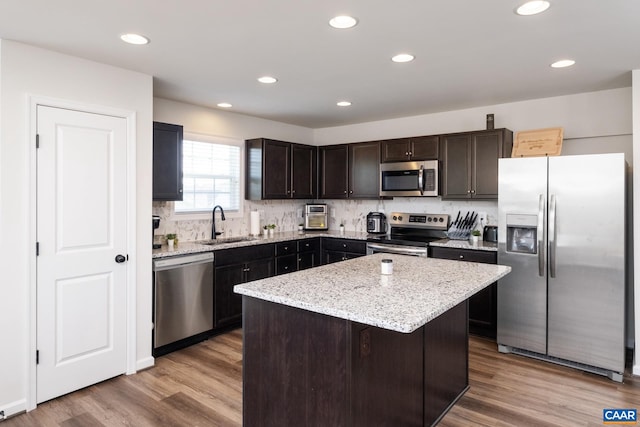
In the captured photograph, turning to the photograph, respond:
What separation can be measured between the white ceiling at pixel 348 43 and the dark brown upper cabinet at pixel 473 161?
48 cm

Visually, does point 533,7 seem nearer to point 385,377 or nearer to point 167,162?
point 385,377

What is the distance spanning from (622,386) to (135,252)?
13.1 ft

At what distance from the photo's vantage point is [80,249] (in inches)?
120

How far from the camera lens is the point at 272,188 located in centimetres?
517

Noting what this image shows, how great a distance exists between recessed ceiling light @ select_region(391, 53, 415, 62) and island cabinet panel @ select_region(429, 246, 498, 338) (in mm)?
2046

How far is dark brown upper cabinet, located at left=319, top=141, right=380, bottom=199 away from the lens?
207 inches

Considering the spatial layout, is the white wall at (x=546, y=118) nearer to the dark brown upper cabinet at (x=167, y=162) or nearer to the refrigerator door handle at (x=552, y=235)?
the refrigerator door handle at (x=552, y=235)

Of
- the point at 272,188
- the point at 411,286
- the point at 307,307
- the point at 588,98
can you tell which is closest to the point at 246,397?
the point at 307,307

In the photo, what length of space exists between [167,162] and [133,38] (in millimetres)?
1403

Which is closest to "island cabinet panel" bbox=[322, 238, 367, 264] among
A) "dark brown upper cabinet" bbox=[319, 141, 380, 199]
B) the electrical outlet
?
"dark brown upper cabinet" bbox=[319, 141, 380, 199]

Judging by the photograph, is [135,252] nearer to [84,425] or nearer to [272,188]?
[84,425]

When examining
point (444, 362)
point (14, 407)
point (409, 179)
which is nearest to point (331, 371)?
point (444, 362)

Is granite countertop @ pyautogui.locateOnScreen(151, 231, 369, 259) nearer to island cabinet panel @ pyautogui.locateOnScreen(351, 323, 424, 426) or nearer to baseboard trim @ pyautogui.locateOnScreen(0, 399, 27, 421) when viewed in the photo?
baseboard trim @ pyautogui.locateOnScreen(0, 399, 27, 421)

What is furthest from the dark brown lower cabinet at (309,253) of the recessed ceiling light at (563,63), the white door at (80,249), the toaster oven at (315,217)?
the recessed ceiling light at (563,63)
